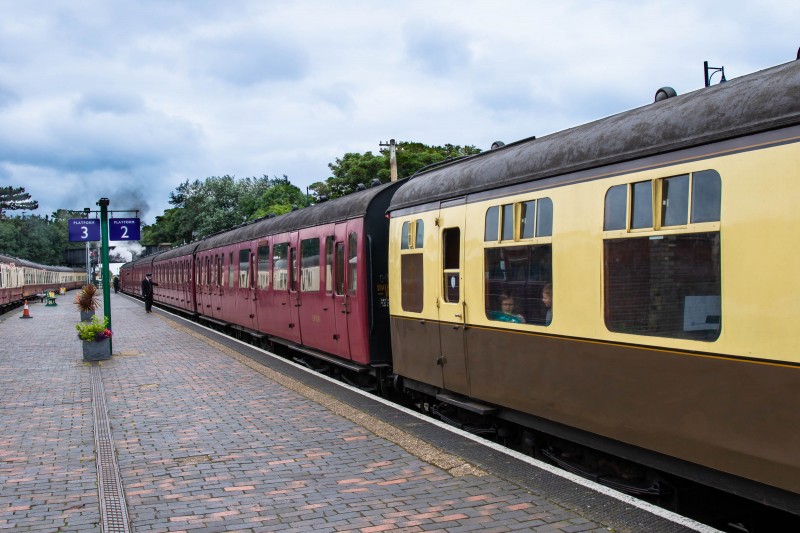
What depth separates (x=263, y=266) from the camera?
16469mm

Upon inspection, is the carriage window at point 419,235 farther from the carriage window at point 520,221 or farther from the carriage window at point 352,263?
the carriage window at point 352,263

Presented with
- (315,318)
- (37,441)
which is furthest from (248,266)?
(37,441)

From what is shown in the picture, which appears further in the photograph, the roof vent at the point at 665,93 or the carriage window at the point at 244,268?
the carriage window at the point at 244,268

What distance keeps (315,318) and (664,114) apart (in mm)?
8365

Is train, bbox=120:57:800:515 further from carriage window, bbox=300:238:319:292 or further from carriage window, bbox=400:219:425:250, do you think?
carriage window, bbox=300:238:319:292

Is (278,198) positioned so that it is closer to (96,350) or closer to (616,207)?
(96,350)

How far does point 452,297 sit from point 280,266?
7.87 meters

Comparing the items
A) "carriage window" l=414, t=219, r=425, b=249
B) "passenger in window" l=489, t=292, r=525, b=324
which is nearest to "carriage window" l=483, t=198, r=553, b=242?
"passenger in window" l=489, t=292, r=525, b=324

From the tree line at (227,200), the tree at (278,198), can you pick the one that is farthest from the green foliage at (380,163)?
the tree at (278,198)

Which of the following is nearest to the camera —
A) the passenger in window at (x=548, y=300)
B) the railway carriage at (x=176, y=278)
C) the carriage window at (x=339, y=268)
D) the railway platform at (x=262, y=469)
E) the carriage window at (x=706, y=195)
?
the carriage window at (x=706, y=195)

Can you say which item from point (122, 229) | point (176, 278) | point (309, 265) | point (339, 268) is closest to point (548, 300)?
point (339, 268)

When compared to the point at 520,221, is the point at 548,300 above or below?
below

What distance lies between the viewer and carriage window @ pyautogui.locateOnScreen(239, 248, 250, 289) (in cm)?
1817

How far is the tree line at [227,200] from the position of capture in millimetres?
45844
